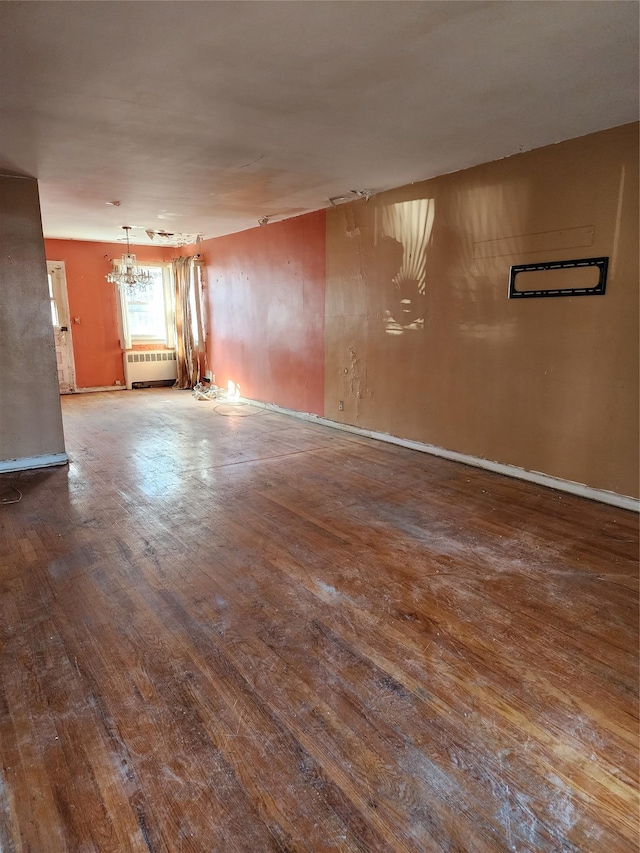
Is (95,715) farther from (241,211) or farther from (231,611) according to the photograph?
(241,211)

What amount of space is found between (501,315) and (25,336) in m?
4.16

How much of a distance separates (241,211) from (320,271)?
1.20 m

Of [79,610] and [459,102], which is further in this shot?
[459,102]

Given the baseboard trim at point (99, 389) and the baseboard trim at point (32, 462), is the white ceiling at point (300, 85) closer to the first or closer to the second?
the baseboard trim at point (32, 462)

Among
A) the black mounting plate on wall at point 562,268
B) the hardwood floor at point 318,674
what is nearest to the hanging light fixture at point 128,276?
the hardwood floor at point 318,674

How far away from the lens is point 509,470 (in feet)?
14.1

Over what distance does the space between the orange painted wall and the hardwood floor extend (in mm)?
5717

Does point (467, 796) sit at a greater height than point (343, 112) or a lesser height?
lesser

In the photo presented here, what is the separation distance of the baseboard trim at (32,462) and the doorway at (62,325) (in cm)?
410

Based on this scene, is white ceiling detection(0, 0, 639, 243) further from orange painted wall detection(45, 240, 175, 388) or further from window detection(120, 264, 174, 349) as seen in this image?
window detection(120, 264, 174, 349)

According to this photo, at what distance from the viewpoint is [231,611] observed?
2365 millimetres

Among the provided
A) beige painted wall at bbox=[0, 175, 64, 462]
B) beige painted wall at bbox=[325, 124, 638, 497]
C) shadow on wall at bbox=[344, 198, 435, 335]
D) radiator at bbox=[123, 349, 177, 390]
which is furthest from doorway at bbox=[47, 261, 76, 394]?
shadow on wall at bbox=[344, 198, 435, 335]

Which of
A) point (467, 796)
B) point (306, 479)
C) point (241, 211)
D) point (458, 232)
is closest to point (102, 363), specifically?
point (241, 211)

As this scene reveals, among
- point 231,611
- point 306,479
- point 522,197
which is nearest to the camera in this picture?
point 231,611
